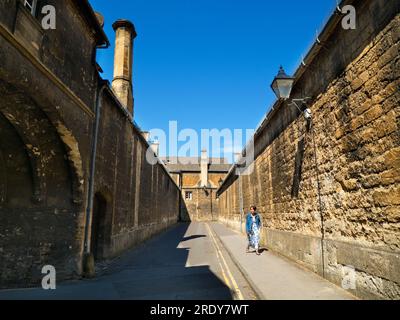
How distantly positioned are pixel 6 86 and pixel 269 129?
28.3ft

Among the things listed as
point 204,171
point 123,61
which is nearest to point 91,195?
point 123,61

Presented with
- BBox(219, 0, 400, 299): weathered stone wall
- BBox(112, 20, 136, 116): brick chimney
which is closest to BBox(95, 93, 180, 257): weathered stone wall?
BBox(112, 20, 136, 116): brick chimney

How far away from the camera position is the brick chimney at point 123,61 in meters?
13.2

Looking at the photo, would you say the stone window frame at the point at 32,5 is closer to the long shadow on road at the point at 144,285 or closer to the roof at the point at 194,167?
the long shadow on road at the point at 144,285

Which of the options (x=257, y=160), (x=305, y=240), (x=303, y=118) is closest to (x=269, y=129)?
(x=257, y=160)

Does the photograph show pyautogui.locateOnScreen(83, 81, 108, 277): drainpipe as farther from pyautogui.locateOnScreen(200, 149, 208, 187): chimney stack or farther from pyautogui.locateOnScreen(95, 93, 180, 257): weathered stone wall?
pyautogui.locateOnScreen(200, 149, 208, 187): chimney stack

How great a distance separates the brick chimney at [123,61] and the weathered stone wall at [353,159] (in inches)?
312

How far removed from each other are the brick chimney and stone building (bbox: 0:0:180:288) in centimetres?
442

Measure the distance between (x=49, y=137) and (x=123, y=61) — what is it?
25.8ft

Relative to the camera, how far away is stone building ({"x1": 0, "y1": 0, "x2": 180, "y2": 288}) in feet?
16.7

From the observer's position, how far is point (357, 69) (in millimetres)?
4957

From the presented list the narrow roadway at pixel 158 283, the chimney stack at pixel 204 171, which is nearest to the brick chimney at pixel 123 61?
the narrow roadway at pixel 158 283
